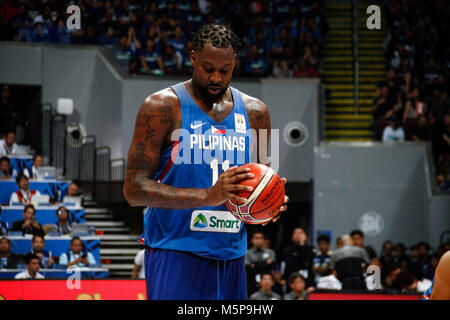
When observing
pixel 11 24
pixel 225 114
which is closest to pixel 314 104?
pixel 11 24

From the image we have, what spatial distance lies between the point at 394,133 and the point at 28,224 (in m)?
7.23

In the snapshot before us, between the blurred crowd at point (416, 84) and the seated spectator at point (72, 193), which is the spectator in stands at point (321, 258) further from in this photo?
the blurred crowd at point (416, 84)

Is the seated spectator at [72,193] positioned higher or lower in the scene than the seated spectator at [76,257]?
higher

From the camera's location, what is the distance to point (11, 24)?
13609 mm

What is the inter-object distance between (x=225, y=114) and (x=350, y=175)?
10.6m

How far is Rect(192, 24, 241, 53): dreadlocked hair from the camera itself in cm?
306

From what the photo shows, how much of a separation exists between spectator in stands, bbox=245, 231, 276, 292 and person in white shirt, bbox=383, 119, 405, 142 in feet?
16.4

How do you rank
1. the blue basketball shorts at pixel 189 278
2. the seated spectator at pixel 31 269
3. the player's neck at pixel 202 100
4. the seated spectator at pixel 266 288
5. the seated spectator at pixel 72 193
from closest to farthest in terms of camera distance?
1. the blue basketball shorts at pixel 189 278
2. the player's neck at pixel 202 100
3. the seated spectator at pixel 31 269
4. the seated spectator at pixel 266 288
5. the seated spectator at pixel 72 193

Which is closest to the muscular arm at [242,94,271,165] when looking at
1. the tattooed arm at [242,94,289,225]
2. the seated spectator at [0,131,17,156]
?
the tattooed arm at [242,94,289,225]

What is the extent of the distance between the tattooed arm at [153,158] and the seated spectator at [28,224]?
683 cm

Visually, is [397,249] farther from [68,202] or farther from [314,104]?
[68,202]

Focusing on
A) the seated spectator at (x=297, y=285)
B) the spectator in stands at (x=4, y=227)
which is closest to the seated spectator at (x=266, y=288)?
the seated spectator at (x=297, y=285)

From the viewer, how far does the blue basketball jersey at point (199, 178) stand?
3.04 m

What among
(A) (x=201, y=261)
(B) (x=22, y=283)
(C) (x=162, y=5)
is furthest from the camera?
(C) (x=162, y=5)
